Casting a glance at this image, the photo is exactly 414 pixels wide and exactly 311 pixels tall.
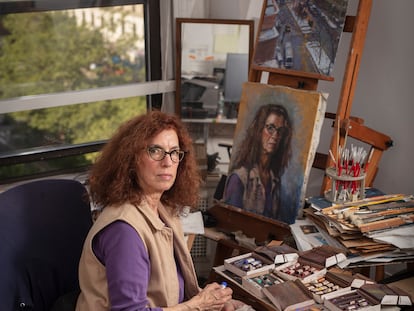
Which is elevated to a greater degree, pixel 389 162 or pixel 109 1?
pixel 109 1

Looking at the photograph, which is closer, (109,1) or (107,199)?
(107,199)

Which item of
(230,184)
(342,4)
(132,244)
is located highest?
(342,4)

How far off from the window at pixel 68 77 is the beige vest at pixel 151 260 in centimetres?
122

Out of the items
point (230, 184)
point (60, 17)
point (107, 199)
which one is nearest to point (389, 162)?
point (230, 184)

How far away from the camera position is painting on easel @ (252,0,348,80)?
8.02 feet

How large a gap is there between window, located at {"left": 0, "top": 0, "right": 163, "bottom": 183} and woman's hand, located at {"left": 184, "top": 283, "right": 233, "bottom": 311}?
1355mm

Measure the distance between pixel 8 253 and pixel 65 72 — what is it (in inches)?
53.6

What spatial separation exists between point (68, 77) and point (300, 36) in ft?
3.74

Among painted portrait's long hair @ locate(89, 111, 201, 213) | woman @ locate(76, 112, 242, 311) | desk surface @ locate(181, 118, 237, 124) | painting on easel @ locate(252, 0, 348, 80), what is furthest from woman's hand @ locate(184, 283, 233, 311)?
desk surface @ locate(181, 118, 237, 124)

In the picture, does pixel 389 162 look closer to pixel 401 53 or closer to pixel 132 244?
pixel 401 53

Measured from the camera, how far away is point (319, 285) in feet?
6.36

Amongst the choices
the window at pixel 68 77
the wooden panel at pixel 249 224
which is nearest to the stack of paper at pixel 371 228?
the wooden panel at pixel 249 224

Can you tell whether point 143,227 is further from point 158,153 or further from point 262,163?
point 262,163

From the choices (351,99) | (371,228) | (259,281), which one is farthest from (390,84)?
(259,281)
